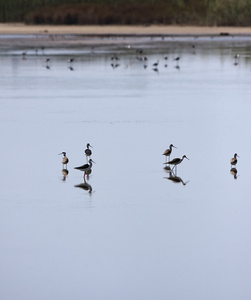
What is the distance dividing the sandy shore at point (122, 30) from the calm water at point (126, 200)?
4942 centimetres

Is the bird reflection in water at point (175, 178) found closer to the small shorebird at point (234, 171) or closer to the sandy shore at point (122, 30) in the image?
the small shorebird at point (234, 171)

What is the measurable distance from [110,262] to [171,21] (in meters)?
74.3

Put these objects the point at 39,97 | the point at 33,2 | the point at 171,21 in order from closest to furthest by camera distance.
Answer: the point at 39,97 < the point at 171,21 < the point at 33,2

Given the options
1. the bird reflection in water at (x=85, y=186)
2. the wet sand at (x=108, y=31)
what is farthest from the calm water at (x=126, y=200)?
the wet sand at (x=108, y=31)

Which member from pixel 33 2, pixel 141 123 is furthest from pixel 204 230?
pixel 33 2

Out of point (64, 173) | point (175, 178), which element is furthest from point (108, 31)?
point (175, 178)

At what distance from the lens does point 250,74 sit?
30.1 meters

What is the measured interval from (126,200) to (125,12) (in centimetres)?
7385

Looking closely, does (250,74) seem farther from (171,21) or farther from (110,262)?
(171,21)

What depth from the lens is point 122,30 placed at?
247 feet

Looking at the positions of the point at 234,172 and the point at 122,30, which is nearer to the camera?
the point at 234,172

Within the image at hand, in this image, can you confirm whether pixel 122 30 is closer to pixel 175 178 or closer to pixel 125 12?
pixel 125 12

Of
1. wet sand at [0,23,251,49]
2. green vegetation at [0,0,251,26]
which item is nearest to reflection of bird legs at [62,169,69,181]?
wet sand at [0,23,251,49]

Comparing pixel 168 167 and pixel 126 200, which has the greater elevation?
pixel 168 167
